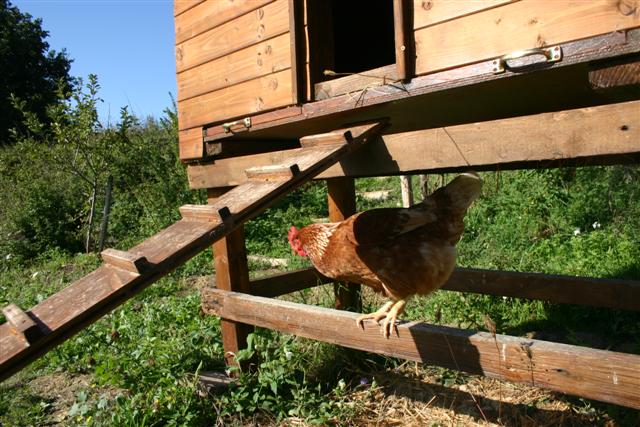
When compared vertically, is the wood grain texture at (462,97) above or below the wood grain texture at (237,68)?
below

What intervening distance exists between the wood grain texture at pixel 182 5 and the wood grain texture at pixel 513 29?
1.77m

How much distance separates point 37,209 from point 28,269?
1.27 metres

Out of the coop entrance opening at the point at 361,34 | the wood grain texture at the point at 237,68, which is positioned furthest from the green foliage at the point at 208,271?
the coop entrance opening at the point at 361,34

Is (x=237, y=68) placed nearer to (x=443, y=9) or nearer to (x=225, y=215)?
(x=443, y=9)

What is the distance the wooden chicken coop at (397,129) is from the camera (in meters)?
1.58

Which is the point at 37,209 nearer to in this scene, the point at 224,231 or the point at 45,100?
the point at 224,231

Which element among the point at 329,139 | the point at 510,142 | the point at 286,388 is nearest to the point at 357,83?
the point at 329,139

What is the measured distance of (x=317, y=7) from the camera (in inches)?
101

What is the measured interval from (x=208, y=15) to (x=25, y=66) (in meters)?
25.1

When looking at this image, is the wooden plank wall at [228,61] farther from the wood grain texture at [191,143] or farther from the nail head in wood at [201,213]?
the nail head in wood at [201,213]

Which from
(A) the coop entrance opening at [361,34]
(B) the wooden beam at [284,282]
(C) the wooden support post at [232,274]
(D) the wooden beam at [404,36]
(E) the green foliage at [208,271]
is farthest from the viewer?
(A) the coop entrance opening at [361,34]

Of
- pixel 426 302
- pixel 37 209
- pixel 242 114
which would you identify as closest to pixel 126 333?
pixel 242 114

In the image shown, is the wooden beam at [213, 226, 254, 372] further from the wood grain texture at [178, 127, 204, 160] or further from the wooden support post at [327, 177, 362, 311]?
the wooden support post at [327, 177, 362, 311]

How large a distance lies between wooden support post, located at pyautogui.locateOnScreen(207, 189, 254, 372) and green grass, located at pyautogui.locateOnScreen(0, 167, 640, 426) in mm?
131
